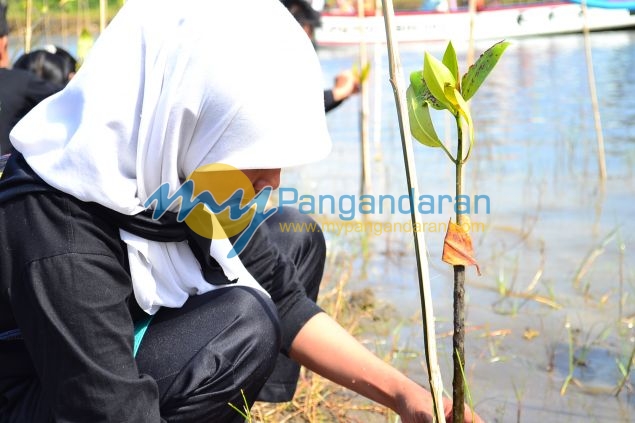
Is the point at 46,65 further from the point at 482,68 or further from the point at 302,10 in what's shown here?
the point at 482,68

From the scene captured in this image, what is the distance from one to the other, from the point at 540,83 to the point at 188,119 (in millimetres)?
7928

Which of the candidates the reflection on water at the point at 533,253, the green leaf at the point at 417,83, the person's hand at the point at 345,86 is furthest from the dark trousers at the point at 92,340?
the person's hand at the point at 345,86

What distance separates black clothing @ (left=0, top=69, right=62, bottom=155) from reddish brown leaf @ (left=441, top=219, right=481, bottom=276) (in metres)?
2.06

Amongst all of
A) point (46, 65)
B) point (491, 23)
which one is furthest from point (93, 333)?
point (491, 23)

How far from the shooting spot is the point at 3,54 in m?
3.72

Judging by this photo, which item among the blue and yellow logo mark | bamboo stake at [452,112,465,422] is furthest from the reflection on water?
the blue and yellow logo mark

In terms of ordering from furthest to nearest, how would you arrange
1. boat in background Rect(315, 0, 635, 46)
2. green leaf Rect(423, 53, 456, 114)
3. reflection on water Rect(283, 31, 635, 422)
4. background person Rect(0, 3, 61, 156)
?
boat in background Rect(315, 0, 635, 46)
background person Rect(0, 3, 61, 156)
reflection on water Rect(283, 31, 635, 422)
green leaf Rect(423, 53, 456, 114)

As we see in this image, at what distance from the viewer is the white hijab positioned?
1317 millimetres

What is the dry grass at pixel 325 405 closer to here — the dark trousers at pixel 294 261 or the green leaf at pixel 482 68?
the dark trousers at pixel 294 261

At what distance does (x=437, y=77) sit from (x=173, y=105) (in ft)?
1.42

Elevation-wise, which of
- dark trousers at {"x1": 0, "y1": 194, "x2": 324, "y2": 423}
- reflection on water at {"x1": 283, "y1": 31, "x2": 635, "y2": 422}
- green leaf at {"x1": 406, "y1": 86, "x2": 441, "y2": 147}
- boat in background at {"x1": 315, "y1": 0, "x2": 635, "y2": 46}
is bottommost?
reflection on water at {"x1": 283, "y1": 31, "x2": 635, "y2": 422}

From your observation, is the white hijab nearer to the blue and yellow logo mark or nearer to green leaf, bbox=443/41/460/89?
the blue and yellow logo mark

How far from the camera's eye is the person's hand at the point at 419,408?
1.41 m

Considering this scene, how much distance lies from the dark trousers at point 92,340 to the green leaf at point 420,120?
518mm
